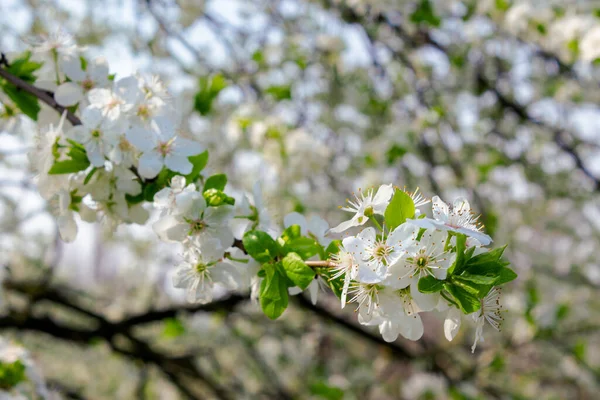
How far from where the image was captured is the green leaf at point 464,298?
844 mm

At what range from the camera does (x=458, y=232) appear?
2.81ft

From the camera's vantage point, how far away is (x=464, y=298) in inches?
33.8

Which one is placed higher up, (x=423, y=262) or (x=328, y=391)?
(x=423, y=262)

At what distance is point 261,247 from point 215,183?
0.58 ft

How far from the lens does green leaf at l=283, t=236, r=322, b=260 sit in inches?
39.4

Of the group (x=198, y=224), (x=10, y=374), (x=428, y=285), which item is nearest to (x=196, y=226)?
(x=198, y=224)

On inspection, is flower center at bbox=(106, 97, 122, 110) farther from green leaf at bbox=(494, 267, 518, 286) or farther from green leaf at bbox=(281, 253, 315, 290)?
green leaf at bbox=(494, 267, 518, 286)

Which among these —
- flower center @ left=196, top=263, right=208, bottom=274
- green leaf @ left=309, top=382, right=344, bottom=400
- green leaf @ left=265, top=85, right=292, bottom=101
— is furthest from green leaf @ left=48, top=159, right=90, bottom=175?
green leaf @ left=309, top=382, right=344, bottom=400

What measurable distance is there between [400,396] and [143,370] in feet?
14.5

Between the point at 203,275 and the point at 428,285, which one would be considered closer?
the point at 428,285

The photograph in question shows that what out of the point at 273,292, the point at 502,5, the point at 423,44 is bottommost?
the point at 423,44

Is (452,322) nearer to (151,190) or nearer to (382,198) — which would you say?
(382,198)

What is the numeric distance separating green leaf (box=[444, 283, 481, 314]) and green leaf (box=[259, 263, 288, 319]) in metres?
0.29

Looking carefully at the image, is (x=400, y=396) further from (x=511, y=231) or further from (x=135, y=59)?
(x=135, y=59)
